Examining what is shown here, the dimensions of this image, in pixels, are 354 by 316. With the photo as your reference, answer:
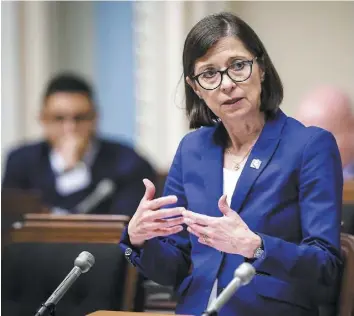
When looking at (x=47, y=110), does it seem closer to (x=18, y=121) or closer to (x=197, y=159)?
(x=18, y=121)

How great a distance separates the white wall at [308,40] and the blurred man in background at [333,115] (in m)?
0.38

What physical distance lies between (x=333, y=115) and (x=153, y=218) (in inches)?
87.3

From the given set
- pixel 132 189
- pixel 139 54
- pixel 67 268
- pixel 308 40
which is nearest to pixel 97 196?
pixel 132 189

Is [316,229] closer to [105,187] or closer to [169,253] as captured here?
[169,253]

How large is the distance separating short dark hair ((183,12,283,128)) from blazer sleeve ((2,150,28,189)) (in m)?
2.60

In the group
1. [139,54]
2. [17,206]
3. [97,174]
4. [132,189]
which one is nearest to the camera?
[17,206]

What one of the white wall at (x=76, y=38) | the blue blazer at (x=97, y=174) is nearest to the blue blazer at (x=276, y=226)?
the blue blazer at (x=97, y=174)

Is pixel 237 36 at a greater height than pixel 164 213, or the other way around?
pixel 237 36

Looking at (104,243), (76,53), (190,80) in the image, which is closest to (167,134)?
(76,53)

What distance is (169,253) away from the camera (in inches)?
92.7

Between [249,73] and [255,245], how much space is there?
0.46 meters

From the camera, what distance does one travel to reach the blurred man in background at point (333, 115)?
412cm

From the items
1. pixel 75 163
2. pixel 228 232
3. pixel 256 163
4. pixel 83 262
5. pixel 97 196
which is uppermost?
pixel 256 163

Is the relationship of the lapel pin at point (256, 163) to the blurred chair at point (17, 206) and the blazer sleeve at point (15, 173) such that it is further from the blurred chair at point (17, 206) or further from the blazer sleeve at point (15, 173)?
the blazer sleeve at point (15, 173)
